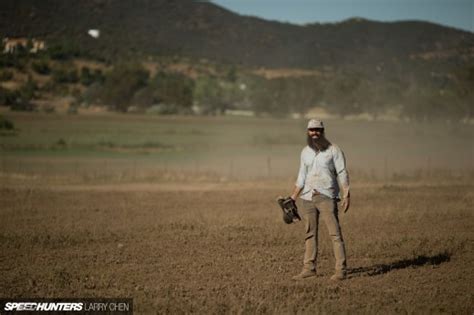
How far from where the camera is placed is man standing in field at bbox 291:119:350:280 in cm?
1041

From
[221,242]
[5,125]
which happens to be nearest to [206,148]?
[5,125]

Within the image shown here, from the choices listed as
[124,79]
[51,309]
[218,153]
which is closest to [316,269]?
[51,309]

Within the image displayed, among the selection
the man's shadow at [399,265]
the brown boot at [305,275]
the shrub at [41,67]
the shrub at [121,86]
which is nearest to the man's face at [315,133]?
the brown boot at [305,275]

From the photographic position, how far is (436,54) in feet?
275

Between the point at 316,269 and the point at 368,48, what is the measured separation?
114866 mm

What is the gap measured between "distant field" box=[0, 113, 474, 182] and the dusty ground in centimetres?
1419

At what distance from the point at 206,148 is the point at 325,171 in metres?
50.1

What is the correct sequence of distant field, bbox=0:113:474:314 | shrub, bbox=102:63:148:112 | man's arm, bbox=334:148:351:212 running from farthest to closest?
shrub, bbox=102:63:148:112 → man's arm, bbox=334:148:351:212 → distant field, bbox=0:113:474:314

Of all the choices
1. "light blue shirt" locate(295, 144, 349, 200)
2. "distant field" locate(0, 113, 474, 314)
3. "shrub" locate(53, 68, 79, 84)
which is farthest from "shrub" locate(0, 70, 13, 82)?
"light blue shirt" locate(295, 144, 349, 200)

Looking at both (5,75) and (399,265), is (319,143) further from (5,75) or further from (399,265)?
(5,75)

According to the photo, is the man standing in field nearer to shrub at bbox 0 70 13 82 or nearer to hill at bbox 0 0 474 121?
hill at bbox 0 0 474 121

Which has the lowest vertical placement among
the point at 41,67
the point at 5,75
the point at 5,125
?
the point at 5,125

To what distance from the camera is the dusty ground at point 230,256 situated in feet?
30.9

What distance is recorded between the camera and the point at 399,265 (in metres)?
12.0
